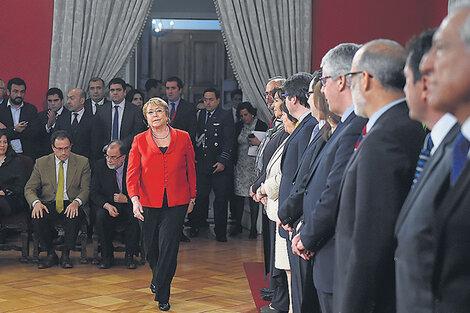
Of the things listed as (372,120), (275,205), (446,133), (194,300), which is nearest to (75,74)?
(194,300)

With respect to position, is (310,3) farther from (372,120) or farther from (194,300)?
(372,120)

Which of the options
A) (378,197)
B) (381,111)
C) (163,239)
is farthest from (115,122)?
(378,197)

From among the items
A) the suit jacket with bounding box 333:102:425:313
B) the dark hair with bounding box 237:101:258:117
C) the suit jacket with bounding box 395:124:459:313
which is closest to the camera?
the suit jacket with bounding box 395:124:459:313

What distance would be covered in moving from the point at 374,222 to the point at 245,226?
6739 mm

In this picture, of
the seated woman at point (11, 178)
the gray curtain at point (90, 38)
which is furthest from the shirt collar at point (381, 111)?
the gray curtain at point (90, 38)

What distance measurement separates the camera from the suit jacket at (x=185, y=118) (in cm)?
751

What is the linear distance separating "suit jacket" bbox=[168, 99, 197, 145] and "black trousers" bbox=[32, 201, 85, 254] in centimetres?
168

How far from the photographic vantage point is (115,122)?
707cm

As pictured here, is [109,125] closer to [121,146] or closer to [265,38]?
[121,146]

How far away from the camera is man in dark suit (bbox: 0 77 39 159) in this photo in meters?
7.16

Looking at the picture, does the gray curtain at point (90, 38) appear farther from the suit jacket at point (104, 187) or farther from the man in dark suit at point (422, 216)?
the man in dark suit at point (422, 216)

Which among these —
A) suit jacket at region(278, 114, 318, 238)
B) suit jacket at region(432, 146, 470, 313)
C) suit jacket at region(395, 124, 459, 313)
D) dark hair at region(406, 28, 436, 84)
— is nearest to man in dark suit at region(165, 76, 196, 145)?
suit jacket at region(278, 114, 318, 238)

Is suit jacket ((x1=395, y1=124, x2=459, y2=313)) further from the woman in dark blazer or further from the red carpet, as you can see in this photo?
the woman in dark blazer

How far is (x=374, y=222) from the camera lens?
1.93 meters
